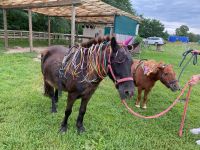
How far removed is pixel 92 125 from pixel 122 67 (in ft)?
4.89

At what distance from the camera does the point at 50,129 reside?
131 inches

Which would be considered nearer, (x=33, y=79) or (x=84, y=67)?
(x=84, y=67)

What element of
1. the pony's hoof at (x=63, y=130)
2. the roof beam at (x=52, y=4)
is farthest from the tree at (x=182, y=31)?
the pony's hoof at (x=63, y=130)

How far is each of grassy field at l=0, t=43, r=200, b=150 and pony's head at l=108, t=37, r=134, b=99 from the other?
1015mm

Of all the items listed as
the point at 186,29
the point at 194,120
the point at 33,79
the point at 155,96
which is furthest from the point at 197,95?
the point at 186,29

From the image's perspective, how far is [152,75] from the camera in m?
4.32

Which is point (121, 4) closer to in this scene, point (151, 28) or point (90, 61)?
point (151, 28)

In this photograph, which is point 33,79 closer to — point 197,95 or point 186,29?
point 197,95

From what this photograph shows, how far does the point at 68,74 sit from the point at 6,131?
132 cm

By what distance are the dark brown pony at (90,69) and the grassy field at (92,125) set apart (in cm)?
32

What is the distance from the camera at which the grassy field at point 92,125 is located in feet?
9.91

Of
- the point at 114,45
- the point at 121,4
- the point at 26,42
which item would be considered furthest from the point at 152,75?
the point at 121,4

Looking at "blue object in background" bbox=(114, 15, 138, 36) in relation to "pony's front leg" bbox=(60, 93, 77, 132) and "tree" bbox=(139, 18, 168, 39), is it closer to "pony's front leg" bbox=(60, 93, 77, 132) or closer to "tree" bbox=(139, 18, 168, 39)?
"pony's front leg" bbox=(60, 93, 77, 132)

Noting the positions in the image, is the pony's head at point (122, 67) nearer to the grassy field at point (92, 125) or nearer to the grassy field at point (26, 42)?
the grassy field at point (92, 125)
